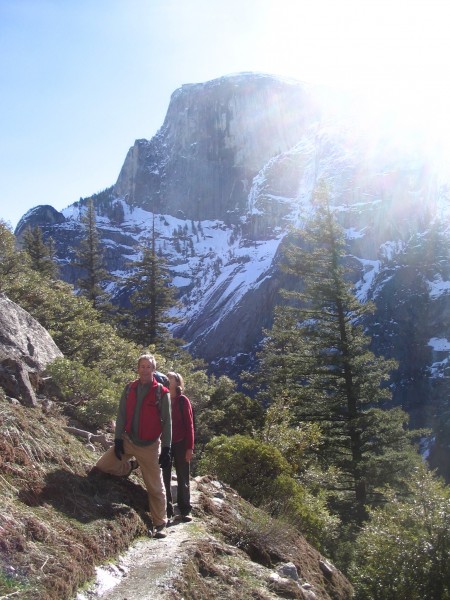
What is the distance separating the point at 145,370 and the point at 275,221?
549 feet

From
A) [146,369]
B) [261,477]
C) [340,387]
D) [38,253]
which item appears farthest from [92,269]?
[146,369]

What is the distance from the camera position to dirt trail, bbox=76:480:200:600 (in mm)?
4105

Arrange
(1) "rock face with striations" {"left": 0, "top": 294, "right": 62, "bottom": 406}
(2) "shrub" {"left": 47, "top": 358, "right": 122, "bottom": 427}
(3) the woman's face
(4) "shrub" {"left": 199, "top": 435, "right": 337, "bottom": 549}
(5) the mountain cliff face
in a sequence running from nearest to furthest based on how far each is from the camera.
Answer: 1. (3) the woman's face
2. (2) "shrub" {"left": 47, "top": 358, "right": 122, "bottom": 427}
3. (4) "shrub" {"left": 199, "top": 435, "right": 337, "bottom": 549}
4. (1) "rock face with striations" {"left": 0, "top": 294, "right": 62, "bottom": 406}
5. (5) the mountain cliff face

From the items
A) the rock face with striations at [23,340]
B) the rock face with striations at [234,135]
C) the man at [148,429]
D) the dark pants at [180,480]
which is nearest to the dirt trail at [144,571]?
the man at [148,429]

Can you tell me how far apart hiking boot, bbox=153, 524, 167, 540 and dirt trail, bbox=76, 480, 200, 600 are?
6 cm

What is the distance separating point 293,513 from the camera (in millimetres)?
8719

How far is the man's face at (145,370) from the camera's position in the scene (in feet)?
18.8

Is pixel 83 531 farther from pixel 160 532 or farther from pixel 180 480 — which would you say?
pixel 180 480

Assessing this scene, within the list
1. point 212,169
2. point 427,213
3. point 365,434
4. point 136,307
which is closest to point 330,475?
point 365,434

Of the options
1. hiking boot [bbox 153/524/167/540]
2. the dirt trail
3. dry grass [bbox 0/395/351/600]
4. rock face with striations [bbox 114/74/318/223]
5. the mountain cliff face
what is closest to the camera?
dry grass [bbox 0/395/351/600]

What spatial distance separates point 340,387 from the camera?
60.1 ft

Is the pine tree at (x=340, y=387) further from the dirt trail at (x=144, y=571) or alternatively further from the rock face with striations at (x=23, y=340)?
the dirt trail at (x=144, y=571)

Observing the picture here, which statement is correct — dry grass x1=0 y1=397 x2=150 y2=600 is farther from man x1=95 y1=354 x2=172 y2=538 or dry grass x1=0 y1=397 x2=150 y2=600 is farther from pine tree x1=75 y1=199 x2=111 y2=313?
pine tree x1=75 y1=199 x2=111 y2=313

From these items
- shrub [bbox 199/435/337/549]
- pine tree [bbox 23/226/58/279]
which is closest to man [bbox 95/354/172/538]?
shrub [bbox 199/435/337/549]
